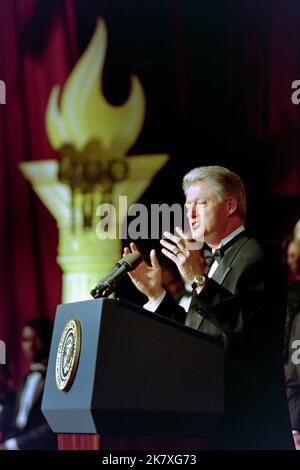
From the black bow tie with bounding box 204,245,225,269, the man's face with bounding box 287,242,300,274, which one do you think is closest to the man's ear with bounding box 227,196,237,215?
the black bow tie with bounding box 204,245,225,269

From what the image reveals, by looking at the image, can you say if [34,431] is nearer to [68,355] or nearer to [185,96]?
[185,96]

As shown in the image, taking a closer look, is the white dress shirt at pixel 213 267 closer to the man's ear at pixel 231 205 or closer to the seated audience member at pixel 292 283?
the man's ear at pixel 231 205

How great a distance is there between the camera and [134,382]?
1931mm

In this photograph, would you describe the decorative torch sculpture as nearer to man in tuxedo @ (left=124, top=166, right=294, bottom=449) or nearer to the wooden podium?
man in tuxedo @ (left=124, top=166, right=294, bottom=449)

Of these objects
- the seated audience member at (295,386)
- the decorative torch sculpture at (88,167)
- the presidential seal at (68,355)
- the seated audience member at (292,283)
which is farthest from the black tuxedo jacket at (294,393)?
the presidential seal at (68,355)

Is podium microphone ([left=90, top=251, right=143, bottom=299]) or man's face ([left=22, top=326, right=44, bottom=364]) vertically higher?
podium microphone ([left=90, top=251, right=143, bottom=299])

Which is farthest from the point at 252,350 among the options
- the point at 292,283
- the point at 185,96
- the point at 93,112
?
the point at 93,112

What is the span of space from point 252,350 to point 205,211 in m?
0.45

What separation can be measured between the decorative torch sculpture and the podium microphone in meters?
3.38

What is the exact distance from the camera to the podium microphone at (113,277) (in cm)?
211

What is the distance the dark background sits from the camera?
555 centimetres

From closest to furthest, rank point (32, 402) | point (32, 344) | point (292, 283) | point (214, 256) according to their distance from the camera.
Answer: point (214, 256) < point (292, 283) < point (32, 402) < point (32, 344)
